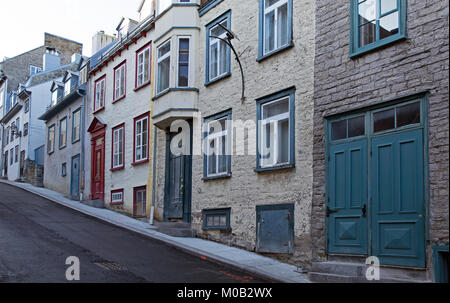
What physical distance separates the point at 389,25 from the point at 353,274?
180 inches

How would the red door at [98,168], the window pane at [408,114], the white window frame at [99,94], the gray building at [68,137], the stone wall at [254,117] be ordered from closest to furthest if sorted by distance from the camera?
1. the window pane at [408,114]
2. the stone wall at [254,117]
3. the red door at [98,168]
4. the white window frame at [99,94]
5. the gray building at [68,137]

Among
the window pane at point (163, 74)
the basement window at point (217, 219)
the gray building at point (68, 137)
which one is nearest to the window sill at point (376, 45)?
the basement window at point (217, 219)

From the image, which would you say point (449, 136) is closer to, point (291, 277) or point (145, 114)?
point (291, 277)

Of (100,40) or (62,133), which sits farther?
(62,133)

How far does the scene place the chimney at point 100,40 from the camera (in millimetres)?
28128

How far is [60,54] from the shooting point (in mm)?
45312

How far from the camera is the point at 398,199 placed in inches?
347

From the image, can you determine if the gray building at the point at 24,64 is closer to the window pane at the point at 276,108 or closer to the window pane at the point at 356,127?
the window pane at the point at 276,108

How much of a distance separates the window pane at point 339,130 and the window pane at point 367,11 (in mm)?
1988

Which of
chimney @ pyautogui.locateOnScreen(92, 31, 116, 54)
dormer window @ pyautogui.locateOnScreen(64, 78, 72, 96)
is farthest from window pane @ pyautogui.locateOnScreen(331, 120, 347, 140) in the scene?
dormer window @ pyautogui.locateOnScreen(64, 78, 72, 96)

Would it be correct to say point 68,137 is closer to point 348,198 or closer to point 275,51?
point 275,51

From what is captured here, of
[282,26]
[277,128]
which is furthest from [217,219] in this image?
[282,26]

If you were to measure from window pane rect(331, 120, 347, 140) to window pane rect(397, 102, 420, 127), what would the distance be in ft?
4.33
